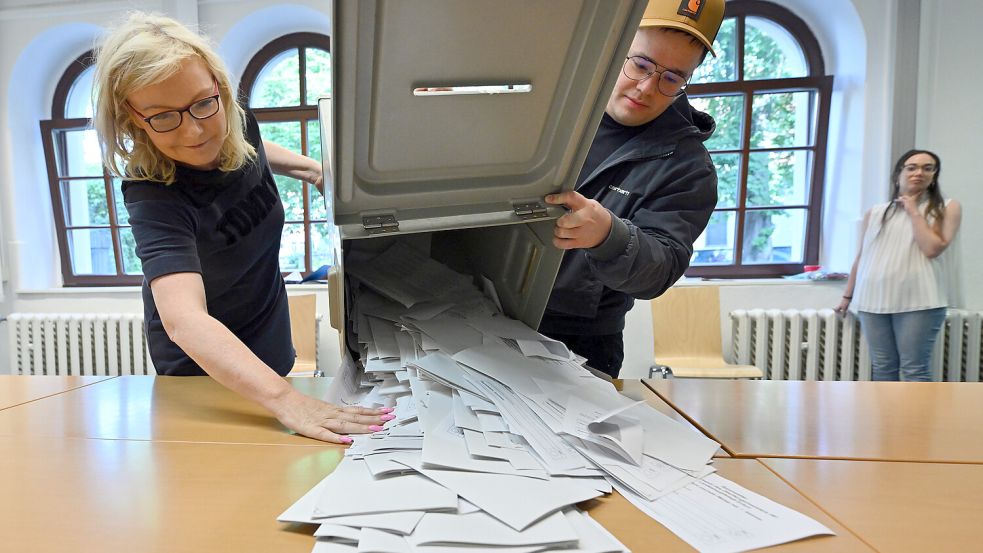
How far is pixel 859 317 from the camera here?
317 centimetres

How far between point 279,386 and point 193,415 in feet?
0.65

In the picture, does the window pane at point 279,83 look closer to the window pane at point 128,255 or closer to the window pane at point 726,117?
the window pane at point 128,255

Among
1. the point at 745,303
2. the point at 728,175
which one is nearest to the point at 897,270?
the point at 745,303

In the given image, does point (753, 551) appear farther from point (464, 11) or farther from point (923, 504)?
point (464, 11)

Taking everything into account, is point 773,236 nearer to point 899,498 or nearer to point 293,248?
point 293,248

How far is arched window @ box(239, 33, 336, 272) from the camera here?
3.83 m

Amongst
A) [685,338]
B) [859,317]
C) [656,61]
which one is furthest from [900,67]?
[656,61]

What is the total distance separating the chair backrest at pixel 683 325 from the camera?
328 centimetres

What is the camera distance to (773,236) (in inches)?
149

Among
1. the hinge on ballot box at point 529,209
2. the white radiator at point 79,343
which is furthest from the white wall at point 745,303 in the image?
the white radiator at point 79,343

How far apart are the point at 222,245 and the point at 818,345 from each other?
329cm

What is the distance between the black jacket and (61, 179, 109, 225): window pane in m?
4.17

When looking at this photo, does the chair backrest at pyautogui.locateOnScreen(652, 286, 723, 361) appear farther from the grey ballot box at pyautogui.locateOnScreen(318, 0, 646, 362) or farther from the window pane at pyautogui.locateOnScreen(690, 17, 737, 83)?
the grey ballot box at pyautogui.locateOnScreen(318, 0, 646, 362)

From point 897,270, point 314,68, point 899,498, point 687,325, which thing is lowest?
point 687,325
